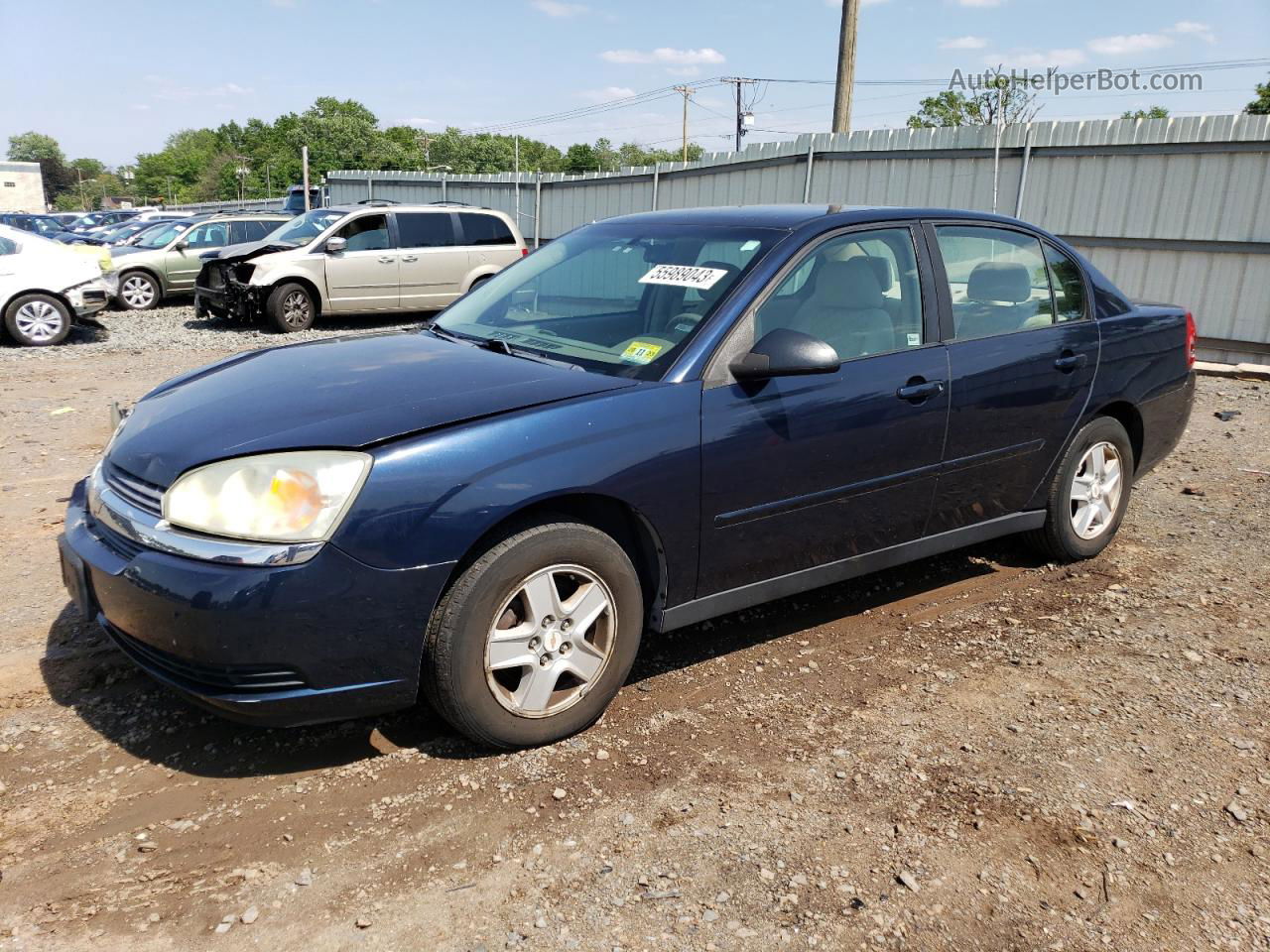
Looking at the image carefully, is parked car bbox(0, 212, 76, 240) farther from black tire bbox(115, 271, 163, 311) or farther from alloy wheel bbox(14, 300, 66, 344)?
alloy wheel bbox(14, 300, 66, 344)

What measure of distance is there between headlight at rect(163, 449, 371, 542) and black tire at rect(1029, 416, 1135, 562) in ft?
11.3

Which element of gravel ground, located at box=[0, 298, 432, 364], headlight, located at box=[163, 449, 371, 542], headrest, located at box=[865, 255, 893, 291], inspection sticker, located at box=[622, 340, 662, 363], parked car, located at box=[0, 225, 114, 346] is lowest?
gravel ground, located at box=[0, 298, 432, 364]

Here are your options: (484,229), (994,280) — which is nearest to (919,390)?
(994,280)

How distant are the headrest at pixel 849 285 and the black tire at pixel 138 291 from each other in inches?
613

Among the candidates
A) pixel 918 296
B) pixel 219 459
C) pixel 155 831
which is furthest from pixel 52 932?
pixel 918 296

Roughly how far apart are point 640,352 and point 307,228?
1252cm

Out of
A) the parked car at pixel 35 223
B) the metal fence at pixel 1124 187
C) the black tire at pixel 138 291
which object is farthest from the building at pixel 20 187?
the metal fence at pixel 1124 187

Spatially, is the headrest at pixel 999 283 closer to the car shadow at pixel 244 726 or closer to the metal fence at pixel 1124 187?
the car shadow at pixel 244 726

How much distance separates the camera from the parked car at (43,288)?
484 inches

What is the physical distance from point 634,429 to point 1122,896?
1.89 meters

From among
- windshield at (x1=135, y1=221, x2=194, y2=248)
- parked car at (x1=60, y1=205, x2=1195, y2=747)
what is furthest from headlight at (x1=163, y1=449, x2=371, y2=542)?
windshield at (x1=135, y1=221, x2=194, y2=248)

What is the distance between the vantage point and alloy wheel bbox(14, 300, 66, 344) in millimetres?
12328

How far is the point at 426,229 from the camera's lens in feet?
47.9

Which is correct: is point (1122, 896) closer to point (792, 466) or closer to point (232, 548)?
point (792, 466)
